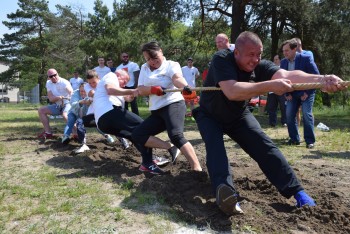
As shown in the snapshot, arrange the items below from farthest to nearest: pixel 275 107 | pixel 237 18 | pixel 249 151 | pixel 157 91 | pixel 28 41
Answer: pixel 28 41
pixel 237 18
pixel 275 107
pixel 157 91
pixel 249 151

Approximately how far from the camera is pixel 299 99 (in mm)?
7207

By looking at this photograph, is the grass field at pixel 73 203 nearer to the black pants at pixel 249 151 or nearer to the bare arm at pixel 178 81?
the black pants at pixel 249 151

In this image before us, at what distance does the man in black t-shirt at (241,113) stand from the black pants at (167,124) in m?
0.67

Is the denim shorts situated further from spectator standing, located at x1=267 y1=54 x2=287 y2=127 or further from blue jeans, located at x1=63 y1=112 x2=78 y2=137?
spectator standing, located at x1=267 y1=54 x2=287 y2=127

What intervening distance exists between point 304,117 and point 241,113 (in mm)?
3514

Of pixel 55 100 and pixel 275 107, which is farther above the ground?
pixel 55 100

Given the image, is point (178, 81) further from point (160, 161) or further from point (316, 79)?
point (316, 79)

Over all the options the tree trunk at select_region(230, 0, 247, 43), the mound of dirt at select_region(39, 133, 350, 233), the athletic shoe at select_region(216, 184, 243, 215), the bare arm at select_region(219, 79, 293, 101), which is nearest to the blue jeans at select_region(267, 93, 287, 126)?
the mound of dirt at select_region(39, 133, 350, 233)

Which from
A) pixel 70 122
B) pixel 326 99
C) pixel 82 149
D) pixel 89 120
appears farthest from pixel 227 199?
pixel 326 99

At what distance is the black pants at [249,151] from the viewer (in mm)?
3535

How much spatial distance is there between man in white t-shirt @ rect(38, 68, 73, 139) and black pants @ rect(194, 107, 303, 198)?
5.07 meters

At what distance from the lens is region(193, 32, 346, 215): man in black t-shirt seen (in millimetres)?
3273

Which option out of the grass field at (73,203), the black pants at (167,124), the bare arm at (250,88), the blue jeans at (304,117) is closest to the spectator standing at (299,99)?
the blue jeans at (304,117)

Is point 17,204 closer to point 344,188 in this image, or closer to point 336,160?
point 344,188
